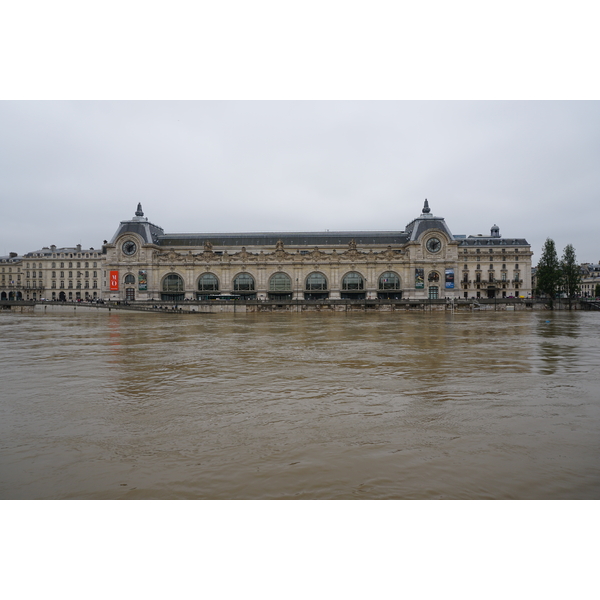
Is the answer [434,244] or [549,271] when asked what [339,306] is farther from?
[549,271]

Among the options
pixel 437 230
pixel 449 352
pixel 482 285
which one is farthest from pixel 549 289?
pixel 449 352

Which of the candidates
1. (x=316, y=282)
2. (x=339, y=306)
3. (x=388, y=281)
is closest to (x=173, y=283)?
(x=316, y=282)

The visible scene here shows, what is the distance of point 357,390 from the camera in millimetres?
11195

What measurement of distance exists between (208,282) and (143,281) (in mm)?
14993

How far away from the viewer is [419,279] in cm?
9150

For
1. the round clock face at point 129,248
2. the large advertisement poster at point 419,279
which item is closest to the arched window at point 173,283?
the round clock face at point 129,248

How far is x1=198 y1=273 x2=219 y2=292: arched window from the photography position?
305 ft

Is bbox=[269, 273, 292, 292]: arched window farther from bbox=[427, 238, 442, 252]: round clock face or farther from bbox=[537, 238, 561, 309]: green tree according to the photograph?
bbox=[537, 238, 561, 309]: green tree

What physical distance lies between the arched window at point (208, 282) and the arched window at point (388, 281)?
125ft

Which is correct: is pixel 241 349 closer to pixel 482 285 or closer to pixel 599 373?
pixel 599 373

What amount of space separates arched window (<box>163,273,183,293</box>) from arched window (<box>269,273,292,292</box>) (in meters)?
21.1

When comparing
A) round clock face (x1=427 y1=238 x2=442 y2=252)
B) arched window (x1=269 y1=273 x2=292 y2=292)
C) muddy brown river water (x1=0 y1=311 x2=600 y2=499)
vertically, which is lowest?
muddy brown river water (x1=0 y1=311 x2=600 y2=499)

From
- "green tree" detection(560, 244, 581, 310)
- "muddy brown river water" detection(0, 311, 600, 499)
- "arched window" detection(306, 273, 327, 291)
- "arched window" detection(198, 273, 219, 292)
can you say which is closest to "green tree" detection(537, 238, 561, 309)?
"green tree" detection(560, 244, 581, 310)

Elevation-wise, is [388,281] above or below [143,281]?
below
